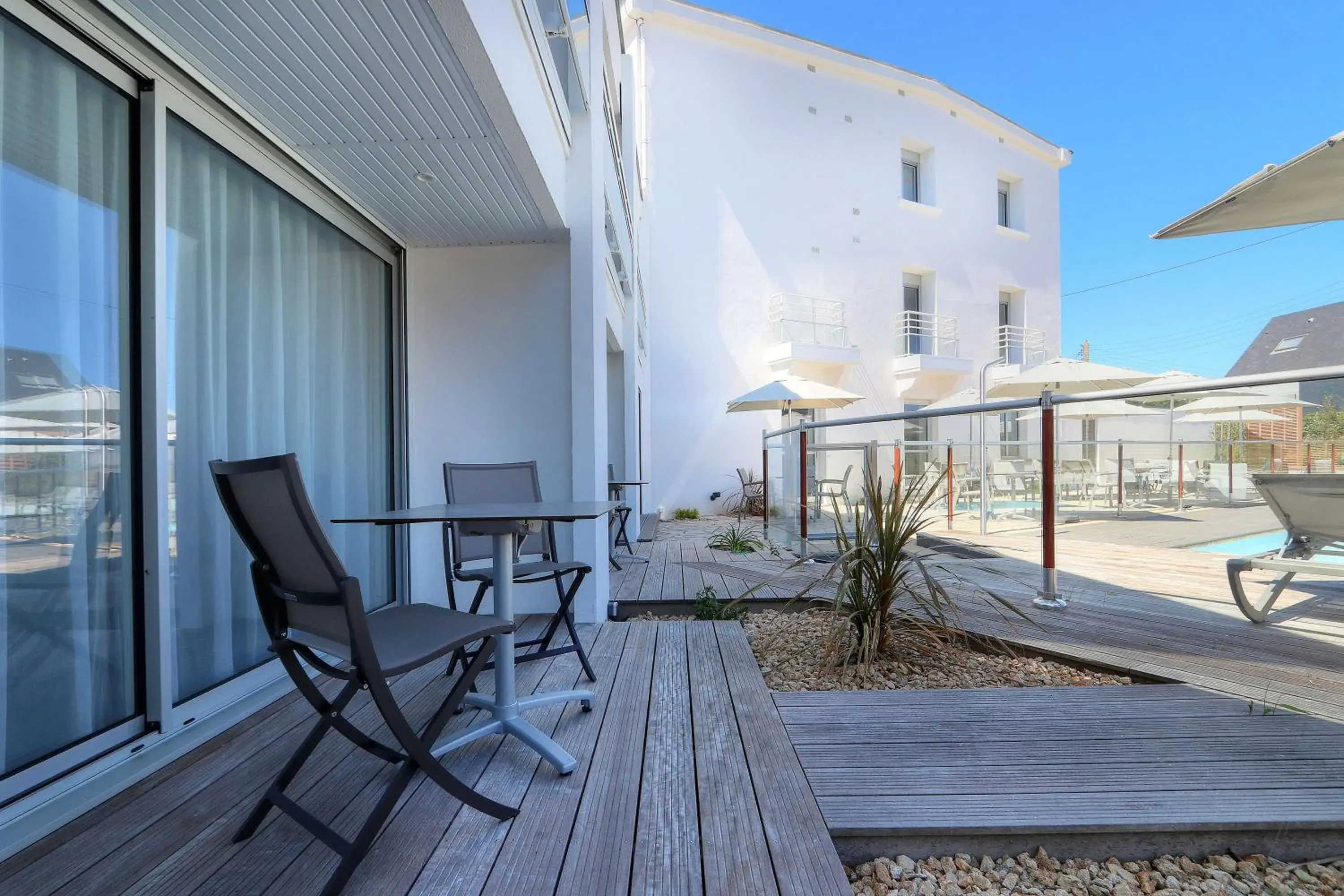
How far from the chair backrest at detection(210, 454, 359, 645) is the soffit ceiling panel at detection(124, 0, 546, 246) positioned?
128cm

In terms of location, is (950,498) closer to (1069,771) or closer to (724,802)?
(1069,771)

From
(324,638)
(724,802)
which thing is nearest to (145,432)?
(324,638)

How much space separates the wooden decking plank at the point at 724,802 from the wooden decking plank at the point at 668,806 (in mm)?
23

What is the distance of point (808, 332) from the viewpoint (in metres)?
10.6

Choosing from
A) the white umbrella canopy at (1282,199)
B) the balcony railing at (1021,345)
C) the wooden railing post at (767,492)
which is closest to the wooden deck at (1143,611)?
the wooden railing post at (767,492)

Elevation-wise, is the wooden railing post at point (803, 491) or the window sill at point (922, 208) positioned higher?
the window sill at point (922, 208)

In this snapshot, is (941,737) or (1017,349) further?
(1017,349)

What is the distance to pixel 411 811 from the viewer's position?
1.64 meters

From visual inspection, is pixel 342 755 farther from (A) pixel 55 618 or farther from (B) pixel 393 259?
(B) pixel 393 259

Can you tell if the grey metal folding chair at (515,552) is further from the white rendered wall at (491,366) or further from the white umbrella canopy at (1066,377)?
the white umbrella canopy at (1066,377)

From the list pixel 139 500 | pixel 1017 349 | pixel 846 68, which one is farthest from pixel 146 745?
pixel 1017 349

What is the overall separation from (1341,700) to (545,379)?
357 centimetres

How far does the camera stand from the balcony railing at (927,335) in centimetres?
1141

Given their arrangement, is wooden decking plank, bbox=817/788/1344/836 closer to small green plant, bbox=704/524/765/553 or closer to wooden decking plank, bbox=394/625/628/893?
wooden decking plank, bbox=394/625/628/893
